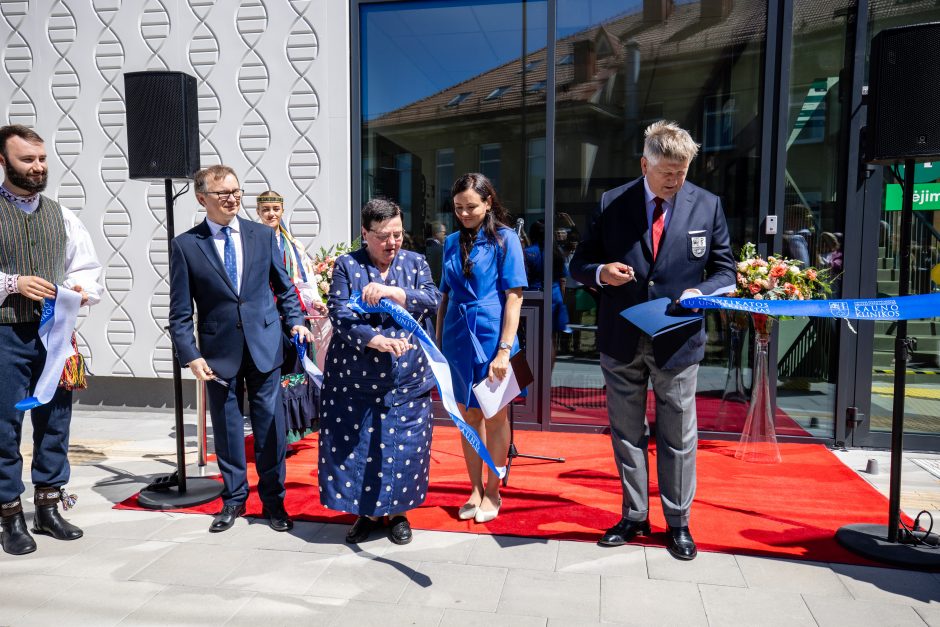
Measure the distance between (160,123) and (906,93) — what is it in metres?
3.66

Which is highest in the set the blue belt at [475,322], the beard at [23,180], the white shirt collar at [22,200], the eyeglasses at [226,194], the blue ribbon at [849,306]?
the beard at [23,180]

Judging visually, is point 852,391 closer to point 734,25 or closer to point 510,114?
point 734,25

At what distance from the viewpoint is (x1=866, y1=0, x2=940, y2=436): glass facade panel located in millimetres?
4754

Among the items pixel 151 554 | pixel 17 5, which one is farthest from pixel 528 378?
pixel 17 5

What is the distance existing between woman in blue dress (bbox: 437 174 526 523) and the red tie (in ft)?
2.08

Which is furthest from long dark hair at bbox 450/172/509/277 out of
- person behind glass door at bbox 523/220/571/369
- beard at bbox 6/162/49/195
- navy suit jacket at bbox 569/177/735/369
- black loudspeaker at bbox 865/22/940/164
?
person behind glass door at bbox 523/220/571/369

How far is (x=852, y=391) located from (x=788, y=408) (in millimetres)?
442

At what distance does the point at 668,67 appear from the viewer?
5.24 meters

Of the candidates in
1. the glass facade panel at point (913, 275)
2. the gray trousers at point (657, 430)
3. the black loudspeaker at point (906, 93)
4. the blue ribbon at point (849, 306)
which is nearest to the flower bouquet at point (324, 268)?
the gray trousers at point (657, 430)

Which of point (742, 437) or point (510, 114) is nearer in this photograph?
point (742, 437)

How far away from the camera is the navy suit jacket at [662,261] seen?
2918 mm

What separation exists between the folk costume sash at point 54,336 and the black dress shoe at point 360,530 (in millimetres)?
1496

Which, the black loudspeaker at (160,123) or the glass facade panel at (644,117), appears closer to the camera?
the black loudspeaker at (160,123)

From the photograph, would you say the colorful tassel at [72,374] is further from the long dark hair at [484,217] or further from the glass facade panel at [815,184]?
the glass facade panel at [815,184]
